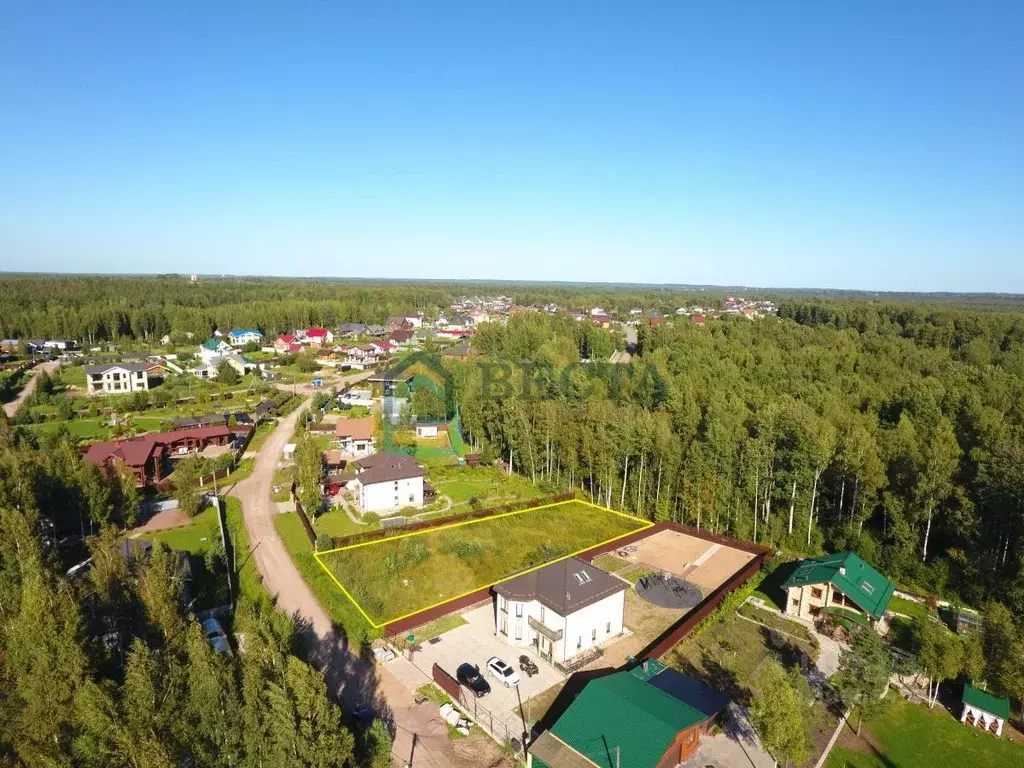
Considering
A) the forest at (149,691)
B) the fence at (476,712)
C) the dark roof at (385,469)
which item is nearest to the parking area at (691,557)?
the fence at (476,712)

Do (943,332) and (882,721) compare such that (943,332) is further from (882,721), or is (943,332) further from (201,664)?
(201,664)

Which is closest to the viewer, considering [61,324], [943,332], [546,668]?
[546,668]

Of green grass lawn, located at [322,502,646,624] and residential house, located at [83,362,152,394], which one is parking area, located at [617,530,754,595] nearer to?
green grass lawn, located at [322,502,646,624]

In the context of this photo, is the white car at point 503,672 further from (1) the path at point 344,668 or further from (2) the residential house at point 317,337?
(2) the residential house at point 317,337

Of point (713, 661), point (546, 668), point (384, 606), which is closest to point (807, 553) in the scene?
point (713, 661)

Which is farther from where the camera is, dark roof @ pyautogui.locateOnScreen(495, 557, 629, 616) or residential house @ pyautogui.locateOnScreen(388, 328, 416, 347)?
residential house @ pyautogui.locateOnScreen(388, 328, 416, 347)

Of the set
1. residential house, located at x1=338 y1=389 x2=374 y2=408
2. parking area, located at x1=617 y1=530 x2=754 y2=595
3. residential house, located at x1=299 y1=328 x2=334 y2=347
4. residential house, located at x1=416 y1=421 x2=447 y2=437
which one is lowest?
parking area, located at x1=617 y1=530 x2=754 y2=595

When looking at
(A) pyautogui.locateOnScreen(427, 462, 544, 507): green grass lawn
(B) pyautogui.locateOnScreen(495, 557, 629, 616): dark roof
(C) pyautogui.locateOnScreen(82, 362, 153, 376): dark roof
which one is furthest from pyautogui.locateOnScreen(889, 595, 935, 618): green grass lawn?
(C) pyautogui.locateOnScreen(82, 362, 153, 376): dark roof

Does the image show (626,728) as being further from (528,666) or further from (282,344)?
(282,344)

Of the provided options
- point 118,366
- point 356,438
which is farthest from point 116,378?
point 356,438
